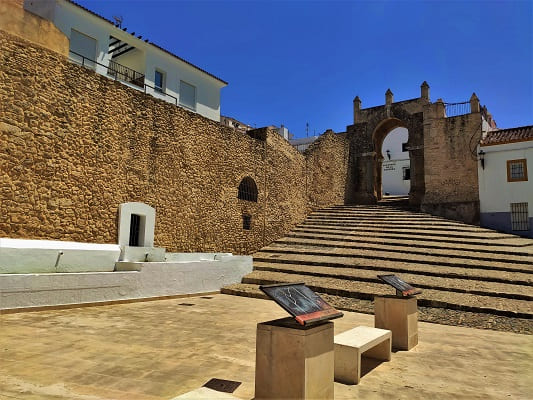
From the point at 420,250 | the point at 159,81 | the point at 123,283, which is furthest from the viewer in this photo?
the point at 159,81

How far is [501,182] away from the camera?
1667 cm

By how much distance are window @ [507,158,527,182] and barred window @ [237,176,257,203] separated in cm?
1093

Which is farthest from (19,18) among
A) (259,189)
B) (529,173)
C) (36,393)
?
(529,173)

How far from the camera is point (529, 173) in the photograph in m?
15.7

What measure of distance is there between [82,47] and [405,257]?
1478 cm

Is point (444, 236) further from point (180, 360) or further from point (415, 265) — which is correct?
point (180, 360)

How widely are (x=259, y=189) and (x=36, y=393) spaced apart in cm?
1306

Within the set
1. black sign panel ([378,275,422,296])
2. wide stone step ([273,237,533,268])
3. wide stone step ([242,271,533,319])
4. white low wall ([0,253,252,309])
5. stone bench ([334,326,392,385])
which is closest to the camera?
stone bench ([334,326,392,385])

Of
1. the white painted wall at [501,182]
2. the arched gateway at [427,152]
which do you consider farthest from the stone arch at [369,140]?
the white painted wall at [501,182]

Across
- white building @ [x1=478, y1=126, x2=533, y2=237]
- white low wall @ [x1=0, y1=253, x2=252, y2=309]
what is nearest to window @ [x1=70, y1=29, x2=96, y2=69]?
white low wall @ [x1=0, y1=253, x2=252, y2=309]

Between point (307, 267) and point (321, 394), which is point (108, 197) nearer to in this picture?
point (307, 267)

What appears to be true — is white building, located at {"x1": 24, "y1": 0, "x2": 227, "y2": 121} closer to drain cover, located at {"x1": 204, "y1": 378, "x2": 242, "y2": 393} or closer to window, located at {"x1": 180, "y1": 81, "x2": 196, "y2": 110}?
window, located at {"x1": 180, "y1": 81, "x2": 196, "y2": 110}

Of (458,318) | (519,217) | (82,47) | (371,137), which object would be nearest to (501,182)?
(519,217)

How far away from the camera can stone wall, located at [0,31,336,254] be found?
27.4ft
